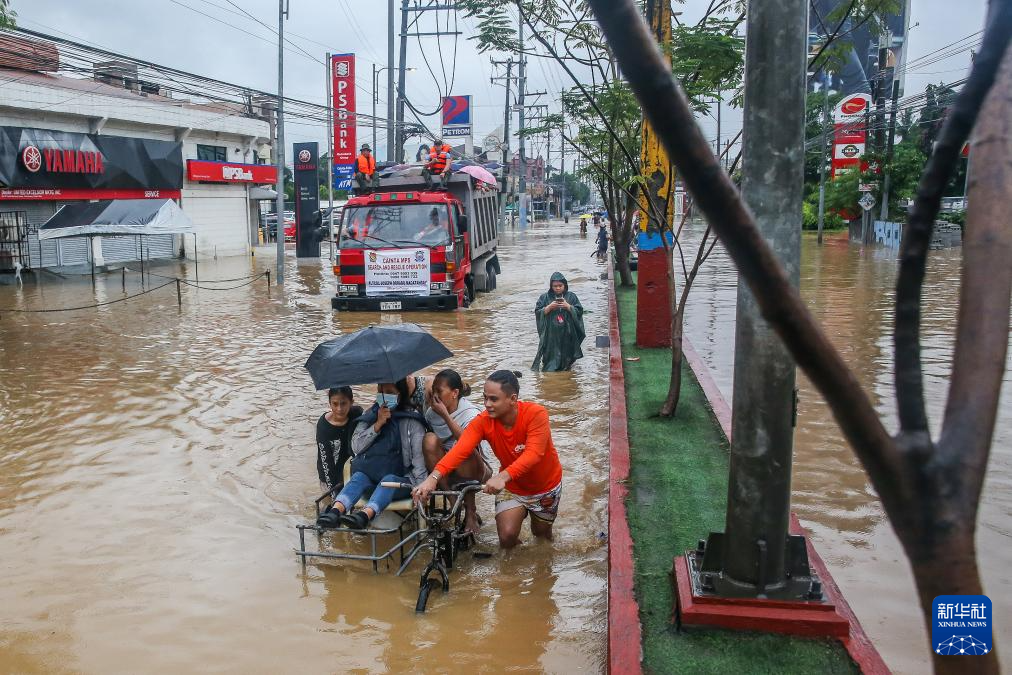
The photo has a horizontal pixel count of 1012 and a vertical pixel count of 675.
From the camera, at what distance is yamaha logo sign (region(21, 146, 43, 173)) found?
22.2 meters

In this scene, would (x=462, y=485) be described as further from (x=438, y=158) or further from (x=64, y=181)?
(x=64, y=181)

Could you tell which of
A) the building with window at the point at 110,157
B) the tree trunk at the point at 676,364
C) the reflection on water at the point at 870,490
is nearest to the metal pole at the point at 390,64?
the building with window at the point at 110,157

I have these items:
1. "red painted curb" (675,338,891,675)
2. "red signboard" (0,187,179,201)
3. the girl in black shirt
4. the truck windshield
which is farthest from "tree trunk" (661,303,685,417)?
"red signboard" (0,187,179,201)

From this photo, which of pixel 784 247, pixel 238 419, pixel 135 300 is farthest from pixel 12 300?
pixel 784 247

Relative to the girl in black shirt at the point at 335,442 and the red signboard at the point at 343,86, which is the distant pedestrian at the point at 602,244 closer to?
the red signboard at the point at 343,86

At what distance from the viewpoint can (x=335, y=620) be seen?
491cm

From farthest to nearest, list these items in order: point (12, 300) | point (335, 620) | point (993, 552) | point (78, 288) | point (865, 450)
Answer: point (78, 288)
point (12, 300)
point (993, 552)
point (335, 620)
point (865, 450)

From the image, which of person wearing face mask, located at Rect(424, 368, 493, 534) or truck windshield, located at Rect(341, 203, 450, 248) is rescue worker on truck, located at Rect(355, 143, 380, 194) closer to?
truck windshield, located at Rect(341, 203, 450, 248)

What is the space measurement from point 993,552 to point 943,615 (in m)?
4.72

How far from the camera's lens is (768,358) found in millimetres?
4109

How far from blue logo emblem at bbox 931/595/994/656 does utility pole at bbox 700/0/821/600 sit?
2.43m

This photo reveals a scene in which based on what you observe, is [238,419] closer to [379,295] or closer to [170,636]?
[170,636]

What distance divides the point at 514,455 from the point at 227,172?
30098mm

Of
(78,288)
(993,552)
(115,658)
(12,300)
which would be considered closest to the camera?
(115,658)
